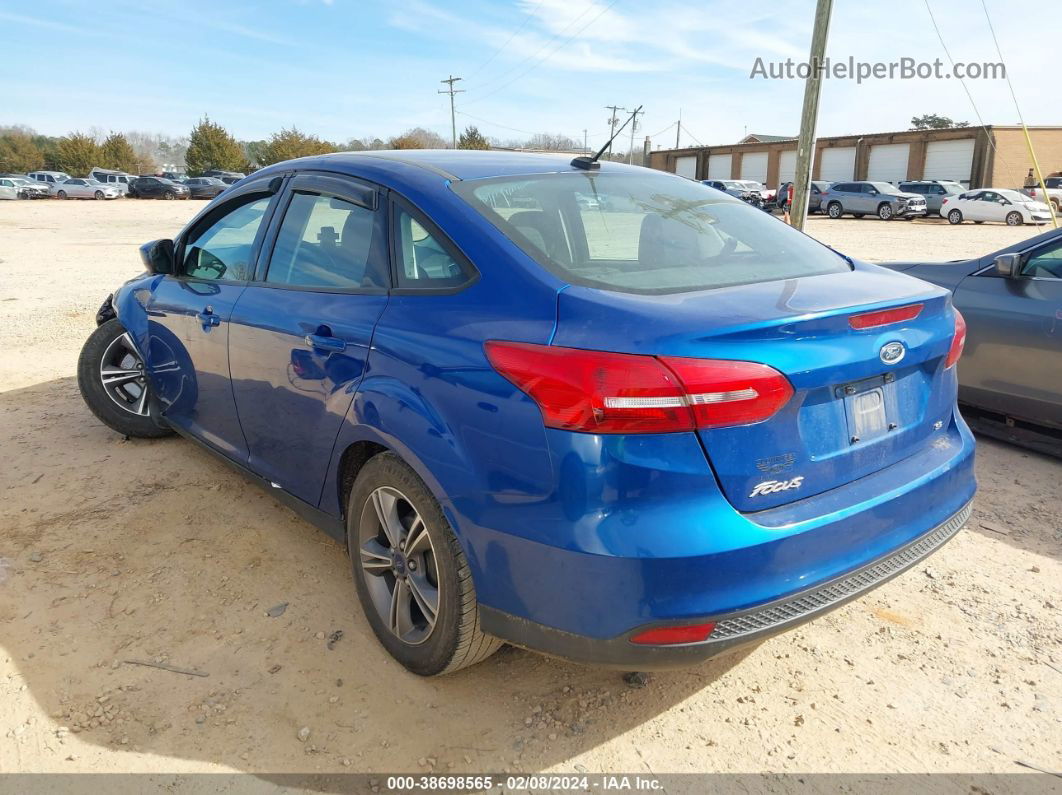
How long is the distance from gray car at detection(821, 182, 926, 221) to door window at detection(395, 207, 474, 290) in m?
36.0

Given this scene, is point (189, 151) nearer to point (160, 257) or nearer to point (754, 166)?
point (754, 166)

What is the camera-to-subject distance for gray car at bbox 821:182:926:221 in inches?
1328

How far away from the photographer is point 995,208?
30609 millimetres

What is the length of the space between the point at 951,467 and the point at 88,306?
31.4ft

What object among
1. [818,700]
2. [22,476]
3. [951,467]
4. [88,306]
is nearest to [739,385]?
[951,467]

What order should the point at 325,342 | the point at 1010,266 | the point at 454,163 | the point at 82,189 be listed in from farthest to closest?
the point at 82,189 < the point at 1010,266 < the point at 454,163 < the point at 325,342

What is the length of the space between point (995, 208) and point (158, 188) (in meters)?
44.7

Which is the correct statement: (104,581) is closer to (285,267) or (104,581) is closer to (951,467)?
(285,267)

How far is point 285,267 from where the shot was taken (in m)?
3.13

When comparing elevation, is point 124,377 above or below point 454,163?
below

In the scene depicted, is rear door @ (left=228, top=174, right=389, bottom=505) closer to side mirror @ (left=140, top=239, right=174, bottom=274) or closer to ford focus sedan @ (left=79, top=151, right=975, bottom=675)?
ford focus sedan @ (left=79, top=151, right=975, bottom=675)

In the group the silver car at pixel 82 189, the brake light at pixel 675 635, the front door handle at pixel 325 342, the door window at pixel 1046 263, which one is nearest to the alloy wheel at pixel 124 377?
the front door handle at pixel 325 342

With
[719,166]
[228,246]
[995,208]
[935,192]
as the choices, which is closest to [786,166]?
[719,166]

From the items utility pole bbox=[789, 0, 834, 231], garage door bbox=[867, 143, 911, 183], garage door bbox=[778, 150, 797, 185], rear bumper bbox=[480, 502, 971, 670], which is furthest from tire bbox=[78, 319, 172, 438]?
garage door bbox=[778, 150, 797, 185]
